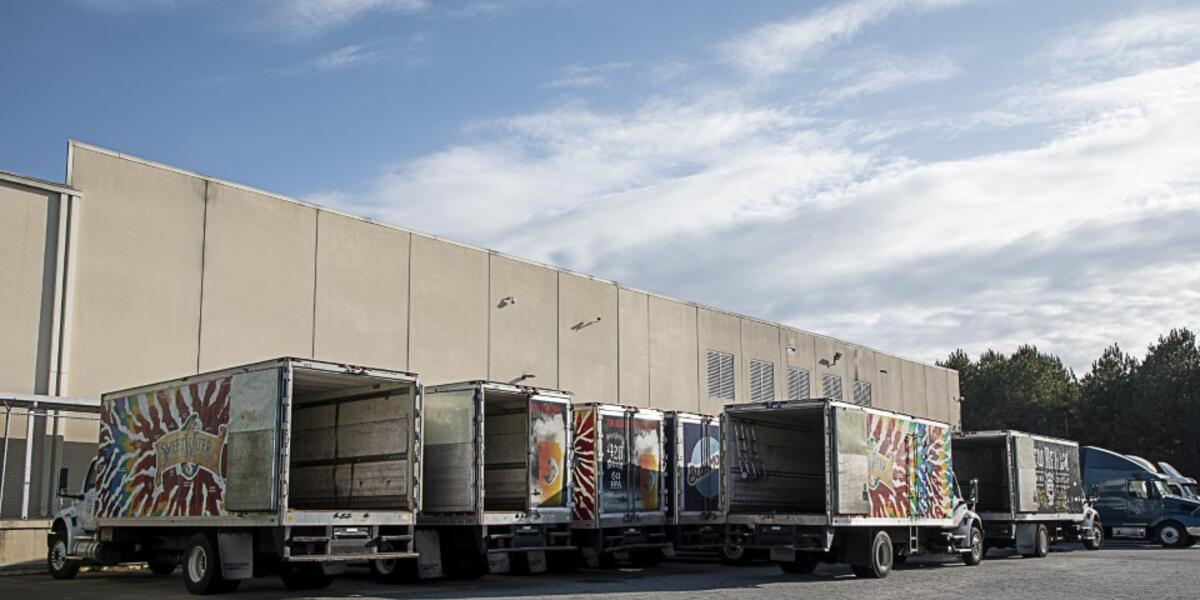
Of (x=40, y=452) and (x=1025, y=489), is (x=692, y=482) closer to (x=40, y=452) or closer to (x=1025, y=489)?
(x=1025, y=489)

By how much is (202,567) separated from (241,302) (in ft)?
33.9

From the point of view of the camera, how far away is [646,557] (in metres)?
23.8

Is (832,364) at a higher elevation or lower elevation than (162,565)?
higher

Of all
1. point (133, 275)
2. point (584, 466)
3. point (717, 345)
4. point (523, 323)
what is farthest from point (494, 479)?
point (717, 345)

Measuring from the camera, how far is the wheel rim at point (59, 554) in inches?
768

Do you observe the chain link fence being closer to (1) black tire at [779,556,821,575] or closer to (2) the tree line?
(1) black tire at [779,556,821,575]

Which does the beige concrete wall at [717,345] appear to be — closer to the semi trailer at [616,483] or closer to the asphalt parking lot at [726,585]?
the asphalt parking lot at [726,585]

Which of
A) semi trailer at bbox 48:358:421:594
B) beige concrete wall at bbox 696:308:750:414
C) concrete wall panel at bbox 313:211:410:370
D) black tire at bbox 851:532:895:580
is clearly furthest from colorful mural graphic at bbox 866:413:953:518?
beige concrete wall at bbox 696:308:750:414

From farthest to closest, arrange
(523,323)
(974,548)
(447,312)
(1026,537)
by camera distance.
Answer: (523,323) → (447,312) → (1026,537) → (974,548)

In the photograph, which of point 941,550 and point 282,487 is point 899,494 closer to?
point 941,550

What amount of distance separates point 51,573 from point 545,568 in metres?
8.70

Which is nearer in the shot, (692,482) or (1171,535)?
(692,482)

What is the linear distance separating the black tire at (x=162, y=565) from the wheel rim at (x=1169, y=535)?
1126 inches

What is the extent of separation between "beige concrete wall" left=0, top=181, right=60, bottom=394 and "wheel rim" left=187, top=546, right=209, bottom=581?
8.00 meters
